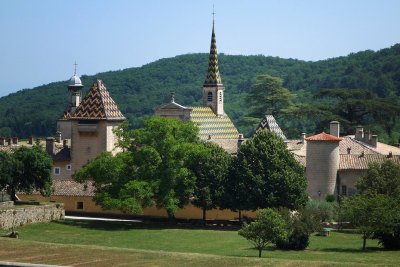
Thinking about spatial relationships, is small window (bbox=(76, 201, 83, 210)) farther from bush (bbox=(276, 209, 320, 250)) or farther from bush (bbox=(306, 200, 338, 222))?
bush (bbox=(276, 209, 320, 250))

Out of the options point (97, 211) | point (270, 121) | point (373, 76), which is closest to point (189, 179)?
point (97, 211)

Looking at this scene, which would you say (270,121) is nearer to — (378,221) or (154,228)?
(154,228)

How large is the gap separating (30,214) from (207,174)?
33.1ft

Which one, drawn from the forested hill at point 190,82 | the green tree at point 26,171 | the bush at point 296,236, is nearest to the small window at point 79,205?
the green tree at point 26,171

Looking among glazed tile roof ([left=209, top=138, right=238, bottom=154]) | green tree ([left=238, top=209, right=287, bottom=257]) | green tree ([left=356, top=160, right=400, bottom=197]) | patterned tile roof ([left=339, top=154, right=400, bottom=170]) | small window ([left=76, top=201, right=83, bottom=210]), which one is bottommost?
green tree ([left=238, top=209, right=287, bottom=257])

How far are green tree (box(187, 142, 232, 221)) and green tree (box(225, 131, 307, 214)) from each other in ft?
1.90

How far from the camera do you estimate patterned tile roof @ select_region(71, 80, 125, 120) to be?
216 ft

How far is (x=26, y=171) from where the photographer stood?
5594cm

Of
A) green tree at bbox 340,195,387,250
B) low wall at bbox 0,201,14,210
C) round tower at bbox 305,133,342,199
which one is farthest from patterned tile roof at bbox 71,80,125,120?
green tree at bbox 340,195,387,250

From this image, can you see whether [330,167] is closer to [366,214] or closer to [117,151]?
[366,214]

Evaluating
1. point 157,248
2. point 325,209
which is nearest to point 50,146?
point 325,209

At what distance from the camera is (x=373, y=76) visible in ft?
454

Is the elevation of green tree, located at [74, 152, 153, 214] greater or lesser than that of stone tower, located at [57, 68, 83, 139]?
lesser

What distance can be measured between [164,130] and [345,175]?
11.5m
